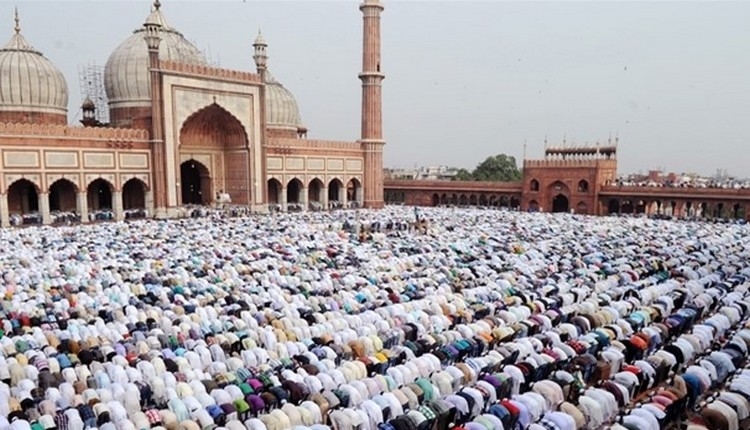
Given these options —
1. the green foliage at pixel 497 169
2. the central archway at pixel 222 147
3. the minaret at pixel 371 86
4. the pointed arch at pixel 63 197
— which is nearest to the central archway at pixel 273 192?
the central archway at pixel 222 147

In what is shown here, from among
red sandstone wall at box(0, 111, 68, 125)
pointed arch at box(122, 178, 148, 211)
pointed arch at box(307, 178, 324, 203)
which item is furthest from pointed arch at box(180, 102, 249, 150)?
pointed arch at box(307, 178, 324, 203)

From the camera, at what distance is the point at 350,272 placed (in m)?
13.1

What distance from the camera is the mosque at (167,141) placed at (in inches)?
944

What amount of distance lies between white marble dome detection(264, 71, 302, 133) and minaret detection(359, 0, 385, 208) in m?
6.02

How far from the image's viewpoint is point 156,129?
25797mm

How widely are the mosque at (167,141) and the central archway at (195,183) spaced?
0.22 ft

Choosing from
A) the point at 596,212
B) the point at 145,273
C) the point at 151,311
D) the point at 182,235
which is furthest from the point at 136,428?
the point at 596,212

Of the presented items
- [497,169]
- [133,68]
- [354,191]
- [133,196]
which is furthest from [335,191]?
[497,169]

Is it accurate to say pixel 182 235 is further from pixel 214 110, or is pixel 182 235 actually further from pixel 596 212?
pixel 596 212

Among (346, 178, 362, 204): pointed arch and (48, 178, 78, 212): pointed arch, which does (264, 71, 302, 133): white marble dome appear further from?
(48, 178, 78, 212): pointed arch

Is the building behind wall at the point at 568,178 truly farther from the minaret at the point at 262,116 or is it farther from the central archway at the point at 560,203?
the minaret at the point at 262,116

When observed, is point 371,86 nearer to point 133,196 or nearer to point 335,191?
point 335,191

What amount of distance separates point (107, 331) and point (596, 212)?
30.5m

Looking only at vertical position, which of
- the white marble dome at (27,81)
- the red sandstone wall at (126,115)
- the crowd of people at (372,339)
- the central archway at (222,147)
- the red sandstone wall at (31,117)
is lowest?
the crowd of people at (372,339)
